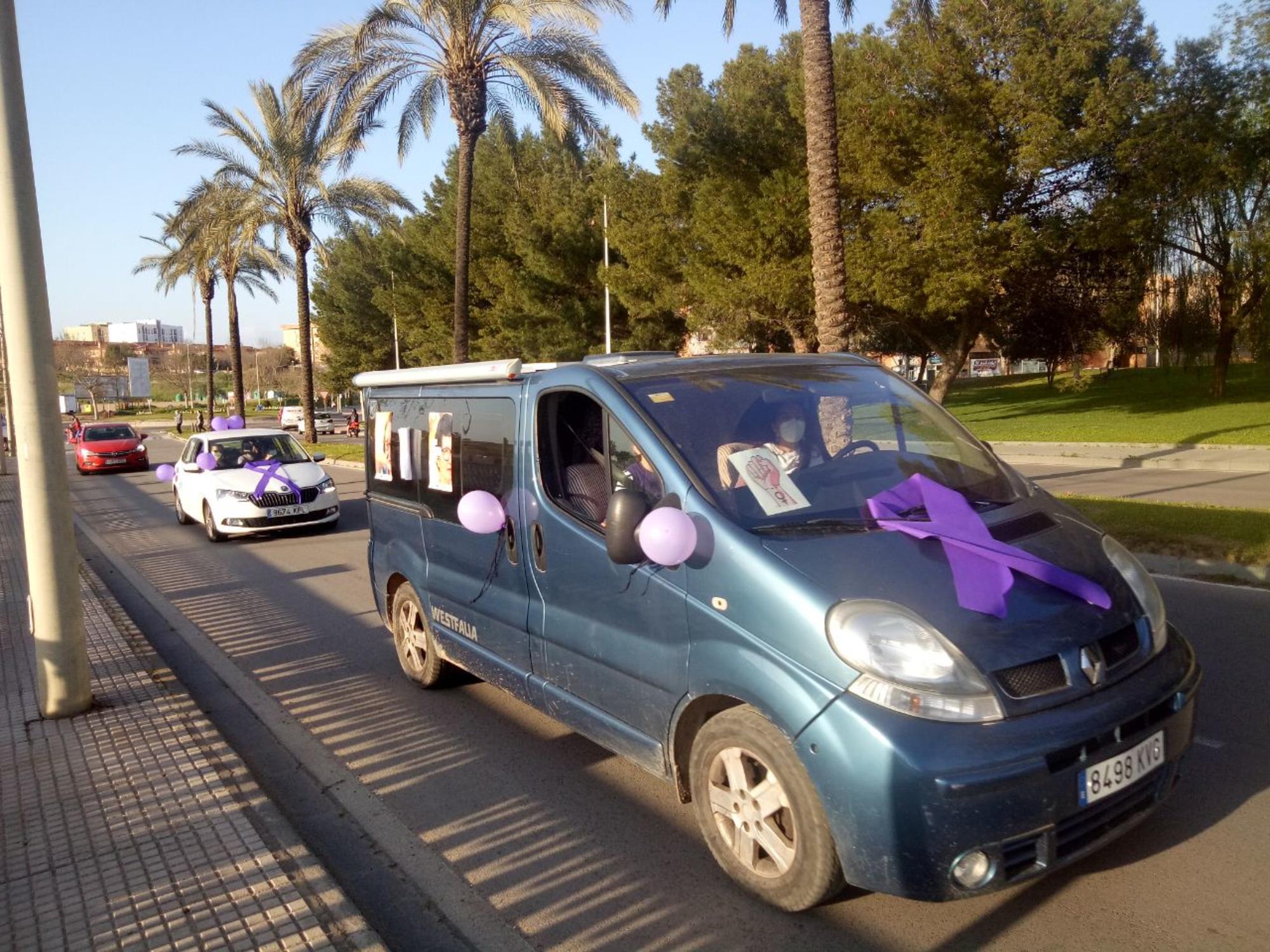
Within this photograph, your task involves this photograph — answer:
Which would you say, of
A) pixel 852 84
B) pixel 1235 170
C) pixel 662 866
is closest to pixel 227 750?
pixel 662 866

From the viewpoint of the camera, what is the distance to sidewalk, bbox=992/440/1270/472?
688 inches

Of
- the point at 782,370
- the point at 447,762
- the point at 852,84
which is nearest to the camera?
the point at 782,370

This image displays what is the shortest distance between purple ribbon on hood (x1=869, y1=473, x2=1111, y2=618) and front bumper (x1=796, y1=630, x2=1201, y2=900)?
0.38 m

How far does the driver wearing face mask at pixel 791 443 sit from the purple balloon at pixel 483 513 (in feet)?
4.72

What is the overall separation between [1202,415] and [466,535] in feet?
93.6

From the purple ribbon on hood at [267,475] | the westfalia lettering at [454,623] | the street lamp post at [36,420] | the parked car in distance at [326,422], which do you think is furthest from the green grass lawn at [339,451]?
the westfalia lettering at [454,623]

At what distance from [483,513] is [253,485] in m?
10.0

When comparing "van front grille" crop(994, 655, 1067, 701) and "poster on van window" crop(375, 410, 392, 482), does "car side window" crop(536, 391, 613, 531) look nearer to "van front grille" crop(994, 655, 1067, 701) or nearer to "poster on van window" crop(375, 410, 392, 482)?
"van front grille" crop(994, 655, 1067, 701)

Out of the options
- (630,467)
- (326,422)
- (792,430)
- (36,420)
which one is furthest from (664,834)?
(326,422)

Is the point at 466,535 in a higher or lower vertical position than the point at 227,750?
higher

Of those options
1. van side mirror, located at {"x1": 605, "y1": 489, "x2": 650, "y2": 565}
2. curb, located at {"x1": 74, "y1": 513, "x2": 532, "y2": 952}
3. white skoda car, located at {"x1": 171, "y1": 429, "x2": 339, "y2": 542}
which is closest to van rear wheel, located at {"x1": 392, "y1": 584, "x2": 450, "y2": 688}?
curb, located at {"x1": 74, "y1": 513, "x2": 532, "y2": 952}

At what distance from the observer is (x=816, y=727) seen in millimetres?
3004

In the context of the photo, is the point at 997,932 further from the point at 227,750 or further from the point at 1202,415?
the point at 1202,415

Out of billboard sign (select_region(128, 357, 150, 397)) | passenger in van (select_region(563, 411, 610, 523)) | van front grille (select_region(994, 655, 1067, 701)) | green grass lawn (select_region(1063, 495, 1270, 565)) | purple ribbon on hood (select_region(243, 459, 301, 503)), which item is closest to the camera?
van front grille (select_region(994, 655, 1067, 701))
